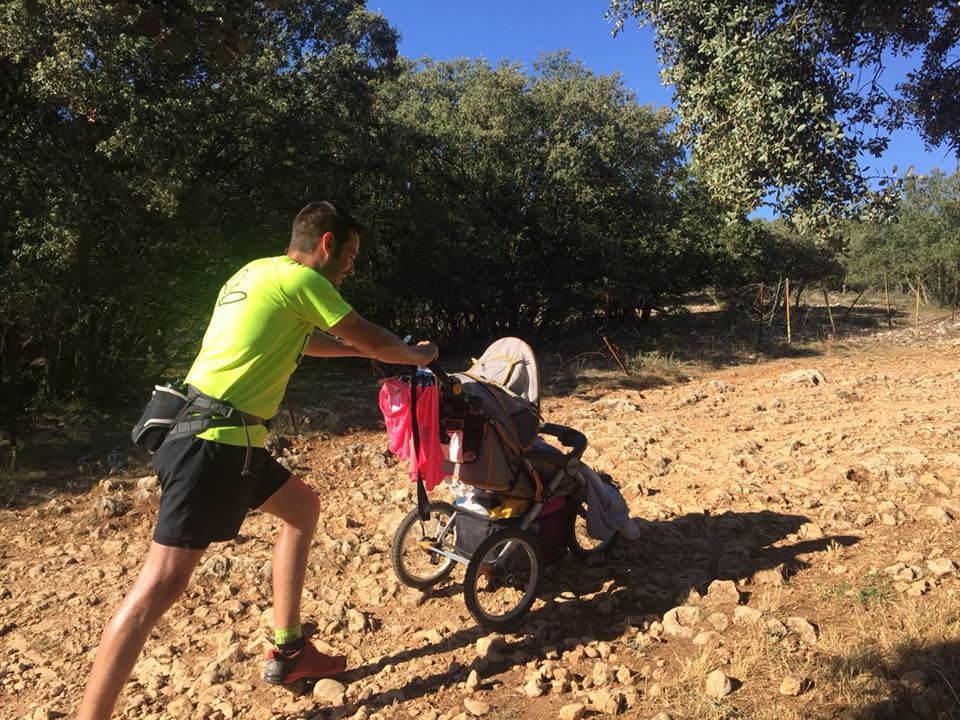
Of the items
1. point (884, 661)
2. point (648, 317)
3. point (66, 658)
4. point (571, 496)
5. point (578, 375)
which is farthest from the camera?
point (648, 317)

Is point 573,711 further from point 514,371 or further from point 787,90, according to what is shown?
point 787,90

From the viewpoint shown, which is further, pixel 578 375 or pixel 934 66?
pixel 578 375

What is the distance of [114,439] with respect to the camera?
323 inches

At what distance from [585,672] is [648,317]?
691 inches

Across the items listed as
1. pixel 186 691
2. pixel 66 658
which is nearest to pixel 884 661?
pixel 186 691

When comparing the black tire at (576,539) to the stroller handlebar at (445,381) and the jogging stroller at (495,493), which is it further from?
the stroller handlebar at (445,381)

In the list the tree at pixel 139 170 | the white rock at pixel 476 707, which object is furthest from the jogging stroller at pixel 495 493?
the tree at pixel 139 170

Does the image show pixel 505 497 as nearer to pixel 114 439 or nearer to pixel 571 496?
pixel 571 496

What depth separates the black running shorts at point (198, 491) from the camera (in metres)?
2.59

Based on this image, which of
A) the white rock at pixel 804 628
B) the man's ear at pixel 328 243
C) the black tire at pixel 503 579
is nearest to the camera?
the man's ear at pixel 328 243

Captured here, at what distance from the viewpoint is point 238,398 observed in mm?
2709

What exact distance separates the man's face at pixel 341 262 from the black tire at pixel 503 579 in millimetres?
1525

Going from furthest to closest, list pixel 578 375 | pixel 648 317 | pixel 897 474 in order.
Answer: pixel 648 317
pixel 578 375
pixel 897 474

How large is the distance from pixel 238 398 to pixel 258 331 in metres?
0.26
